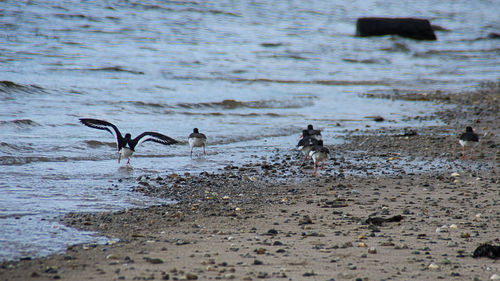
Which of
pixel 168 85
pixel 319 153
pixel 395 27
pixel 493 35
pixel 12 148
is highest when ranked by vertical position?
pixel 493 35

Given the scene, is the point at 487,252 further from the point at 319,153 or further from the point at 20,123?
the point at 20,123

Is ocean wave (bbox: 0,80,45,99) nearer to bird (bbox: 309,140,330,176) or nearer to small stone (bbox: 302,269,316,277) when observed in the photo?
bird (bbox: 309,140,330,176)

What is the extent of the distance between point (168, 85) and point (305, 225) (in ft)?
51.5

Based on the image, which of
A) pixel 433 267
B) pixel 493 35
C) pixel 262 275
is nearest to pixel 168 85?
pixel 262 275

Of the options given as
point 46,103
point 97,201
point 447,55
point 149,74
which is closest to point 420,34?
point 447,55

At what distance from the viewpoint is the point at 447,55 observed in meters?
38.1

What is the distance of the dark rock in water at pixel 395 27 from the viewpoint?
41.8 metres

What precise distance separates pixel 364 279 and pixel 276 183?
4463 mm

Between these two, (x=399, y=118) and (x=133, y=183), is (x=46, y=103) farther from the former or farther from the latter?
(x=399, y=118)

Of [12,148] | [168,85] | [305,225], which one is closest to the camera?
[305,225]

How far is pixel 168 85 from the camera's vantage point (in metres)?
21.2

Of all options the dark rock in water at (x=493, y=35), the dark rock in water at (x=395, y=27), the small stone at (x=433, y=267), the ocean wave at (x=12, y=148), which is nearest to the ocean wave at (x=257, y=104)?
the ocean wave at (x=12, y=148)

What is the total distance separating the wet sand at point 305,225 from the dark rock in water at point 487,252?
8cm

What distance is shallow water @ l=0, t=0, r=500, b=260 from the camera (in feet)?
28.0
